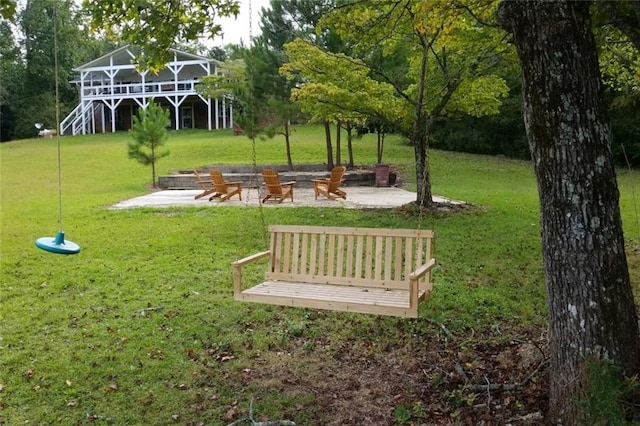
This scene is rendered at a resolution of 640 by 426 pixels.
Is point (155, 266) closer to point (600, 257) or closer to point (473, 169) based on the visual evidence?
point (600, 257)

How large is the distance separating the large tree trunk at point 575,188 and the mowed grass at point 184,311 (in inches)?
60.9

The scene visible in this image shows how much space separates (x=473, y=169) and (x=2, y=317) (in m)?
17.3

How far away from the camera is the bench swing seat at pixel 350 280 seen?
380 cm

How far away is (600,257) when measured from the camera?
110 inches

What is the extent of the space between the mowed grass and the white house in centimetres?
2619

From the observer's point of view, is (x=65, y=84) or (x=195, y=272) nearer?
(x=195, y=272)

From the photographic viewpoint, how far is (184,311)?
5.08m

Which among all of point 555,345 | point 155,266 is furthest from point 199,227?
point 555,345

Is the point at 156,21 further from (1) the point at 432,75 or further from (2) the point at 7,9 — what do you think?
(1) the point at 432,75

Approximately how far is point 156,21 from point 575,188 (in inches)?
174

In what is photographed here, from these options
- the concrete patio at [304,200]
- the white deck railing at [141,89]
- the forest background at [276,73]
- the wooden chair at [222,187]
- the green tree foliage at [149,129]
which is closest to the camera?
the forest background at [276,73]

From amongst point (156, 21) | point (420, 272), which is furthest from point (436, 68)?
point (420, 272)

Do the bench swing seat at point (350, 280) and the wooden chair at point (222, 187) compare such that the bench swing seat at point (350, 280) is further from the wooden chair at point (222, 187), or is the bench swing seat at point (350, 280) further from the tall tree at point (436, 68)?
the wooden chair at point (222, 187)

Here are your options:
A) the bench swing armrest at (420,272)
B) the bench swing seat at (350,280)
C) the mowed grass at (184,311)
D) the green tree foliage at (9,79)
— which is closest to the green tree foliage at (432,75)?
the mowed grass at (184,311)
